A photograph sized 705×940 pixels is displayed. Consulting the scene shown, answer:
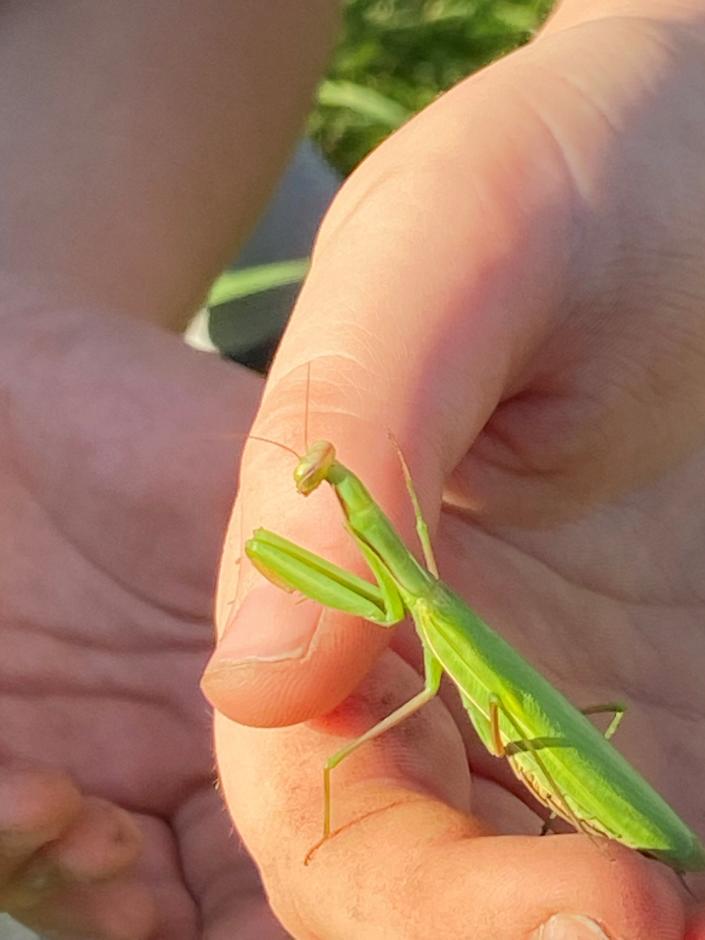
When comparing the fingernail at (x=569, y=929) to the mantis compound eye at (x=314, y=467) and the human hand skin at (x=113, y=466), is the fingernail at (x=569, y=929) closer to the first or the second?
the mantis compound eye at (x=314, y=467)

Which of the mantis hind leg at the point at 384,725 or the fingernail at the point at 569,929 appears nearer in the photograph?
the fingernail at the point at 569,929

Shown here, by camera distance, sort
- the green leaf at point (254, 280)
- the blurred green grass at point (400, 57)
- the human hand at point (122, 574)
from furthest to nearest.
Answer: the blurred green grass at point (400, 57) → the green leaf at point (254, 280) → the human hand at point (122, 574)

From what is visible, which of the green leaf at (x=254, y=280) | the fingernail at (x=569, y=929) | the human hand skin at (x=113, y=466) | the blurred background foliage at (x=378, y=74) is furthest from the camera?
the blurred background foliage at (x=378, y=74)

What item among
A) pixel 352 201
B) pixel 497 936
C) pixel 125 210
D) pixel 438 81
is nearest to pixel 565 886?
pixel 497 936

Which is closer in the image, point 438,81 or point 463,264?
point 463,264

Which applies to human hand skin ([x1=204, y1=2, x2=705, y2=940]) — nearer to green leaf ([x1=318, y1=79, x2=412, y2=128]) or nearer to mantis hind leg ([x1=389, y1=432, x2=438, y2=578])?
Answer: mantis hind leg ([x1=389, y1=432, x2=438, y2=578])

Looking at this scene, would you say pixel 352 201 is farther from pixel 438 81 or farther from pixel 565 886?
pixel 438 81

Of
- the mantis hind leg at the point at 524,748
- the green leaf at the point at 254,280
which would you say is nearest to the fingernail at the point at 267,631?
the mantis hind leg at the point at 524,748

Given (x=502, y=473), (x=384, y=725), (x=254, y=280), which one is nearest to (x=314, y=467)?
(x=384, y=725)
